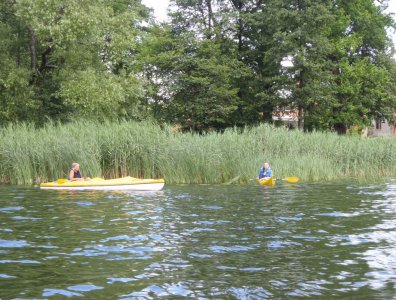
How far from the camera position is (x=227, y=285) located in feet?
20.5

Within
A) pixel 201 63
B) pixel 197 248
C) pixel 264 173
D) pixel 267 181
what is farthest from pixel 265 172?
pixel 201 63

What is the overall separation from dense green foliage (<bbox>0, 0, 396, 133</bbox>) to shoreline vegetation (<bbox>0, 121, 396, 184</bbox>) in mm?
6310

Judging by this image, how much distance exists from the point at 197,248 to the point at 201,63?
99.8 feet

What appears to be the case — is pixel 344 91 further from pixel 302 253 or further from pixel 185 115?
pixel 302 253

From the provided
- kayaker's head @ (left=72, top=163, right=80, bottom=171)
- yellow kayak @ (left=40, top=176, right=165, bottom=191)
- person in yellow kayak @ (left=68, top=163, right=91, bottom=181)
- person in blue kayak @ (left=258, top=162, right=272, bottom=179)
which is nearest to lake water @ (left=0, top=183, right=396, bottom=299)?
yellow kayak @ (left=40, top=176, right=165, bottom=191)

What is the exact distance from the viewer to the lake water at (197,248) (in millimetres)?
6145

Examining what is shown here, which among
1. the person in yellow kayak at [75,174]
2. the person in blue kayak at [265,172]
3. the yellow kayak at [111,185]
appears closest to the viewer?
the yellow kayak at [111,185]

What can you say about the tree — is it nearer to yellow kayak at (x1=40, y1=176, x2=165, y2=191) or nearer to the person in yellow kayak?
the person in yellow kayak

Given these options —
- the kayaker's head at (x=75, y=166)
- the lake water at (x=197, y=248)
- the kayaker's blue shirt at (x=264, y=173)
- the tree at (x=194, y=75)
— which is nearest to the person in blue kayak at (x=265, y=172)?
the kayaker's blue shirt at (x=264, y=173)

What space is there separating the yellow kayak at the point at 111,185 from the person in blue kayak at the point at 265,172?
3.98 meters

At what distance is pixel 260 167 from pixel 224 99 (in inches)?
719

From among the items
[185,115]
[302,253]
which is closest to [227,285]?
[302,253]

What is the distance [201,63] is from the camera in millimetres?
37844

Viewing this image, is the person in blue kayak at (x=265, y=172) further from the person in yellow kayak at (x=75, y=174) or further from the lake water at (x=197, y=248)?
the person in yellow kayak at (x=75, y=174)
